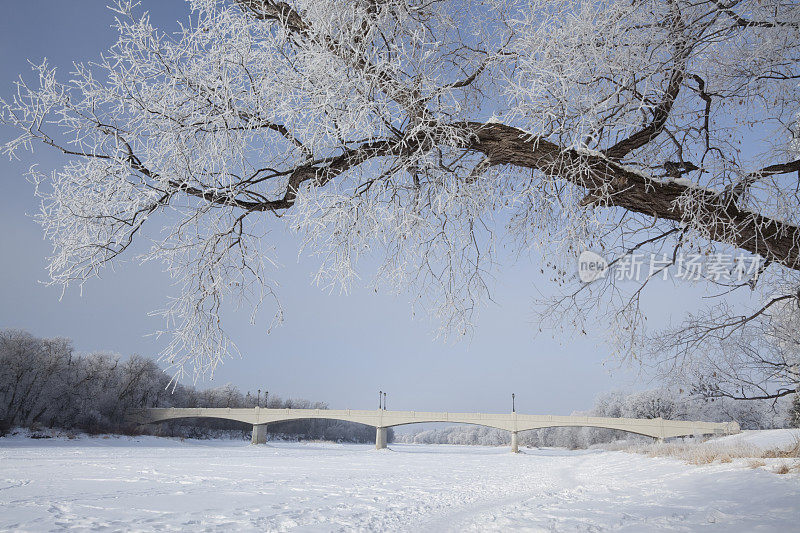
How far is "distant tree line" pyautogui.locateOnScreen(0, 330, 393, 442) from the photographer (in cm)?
3488

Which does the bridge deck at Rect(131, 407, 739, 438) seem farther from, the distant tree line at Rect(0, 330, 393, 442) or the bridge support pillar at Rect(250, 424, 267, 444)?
the distant tree line at Rect(0, 330, 393, 442)

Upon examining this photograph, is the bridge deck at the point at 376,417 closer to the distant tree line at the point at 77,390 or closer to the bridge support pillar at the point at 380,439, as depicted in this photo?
the bridge support pillar at the point at 380,439

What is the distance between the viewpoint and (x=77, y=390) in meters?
39.6

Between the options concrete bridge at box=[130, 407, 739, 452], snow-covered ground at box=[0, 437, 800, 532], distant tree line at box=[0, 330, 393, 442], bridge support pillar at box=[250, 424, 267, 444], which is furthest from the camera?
bridge support pillar at box=[250, 424, 267, 444]

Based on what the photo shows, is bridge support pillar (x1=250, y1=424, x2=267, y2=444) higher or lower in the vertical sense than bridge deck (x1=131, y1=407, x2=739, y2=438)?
lower

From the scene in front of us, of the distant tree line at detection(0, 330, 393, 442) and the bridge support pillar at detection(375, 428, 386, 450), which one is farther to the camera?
the bridge support pillar at detection(375, 428, 386, 450)

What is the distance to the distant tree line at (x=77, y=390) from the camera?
34875 mm

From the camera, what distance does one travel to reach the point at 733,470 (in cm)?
783

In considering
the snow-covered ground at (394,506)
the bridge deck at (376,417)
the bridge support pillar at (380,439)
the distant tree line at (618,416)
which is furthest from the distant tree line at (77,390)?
the distant tree line at (618,416)

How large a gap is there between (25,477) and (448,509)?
8983 mm

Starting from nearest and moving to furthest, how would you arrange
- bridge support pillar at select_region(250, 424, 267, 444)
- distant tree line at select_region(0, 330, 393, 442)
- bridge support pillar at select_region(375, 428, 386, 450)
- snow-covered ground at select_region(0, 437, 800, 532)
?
snow-covered ground at select_region(0, 437, 800, 532) < distant tree line at select_region(0, 330, 393, 442) < bridge support pillar at select_region(375, 428, 386, 450) < bridge support pillar at select_region(250, 424, 267, 444)

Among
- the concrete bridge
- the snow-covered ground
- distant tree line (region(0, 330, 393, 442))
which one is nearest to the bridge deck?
the concrete bridge

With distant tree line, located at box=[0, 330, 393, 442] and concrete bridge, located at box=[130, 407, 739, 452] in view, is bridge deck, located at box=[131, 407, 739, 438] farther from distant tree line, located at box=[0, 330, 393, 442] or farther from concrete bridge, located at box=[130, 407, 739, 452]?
distant tree line, located at box=[0, 330, 393, 442]

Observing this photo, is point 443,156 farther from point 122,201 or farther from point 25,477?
point 25,477
